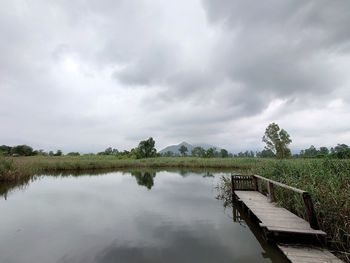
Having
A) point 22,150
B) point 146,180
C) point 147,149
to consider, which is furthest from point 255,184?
point 22,150

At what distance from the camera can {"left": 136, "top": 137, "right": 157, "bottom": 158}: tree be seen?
155 ft

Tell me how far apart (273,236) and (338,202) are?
1.57 meters

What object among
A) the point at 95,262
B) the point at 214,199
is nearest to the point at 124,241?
the point at 95,262

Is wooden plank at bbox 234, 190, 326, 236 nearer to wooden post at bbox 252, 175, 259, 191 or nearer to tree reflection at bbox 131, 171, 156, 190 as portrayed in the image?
wooden post at bbox 252, 175, 259, 191

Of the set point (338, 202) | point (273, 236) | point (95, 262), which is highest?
point (338, 202)

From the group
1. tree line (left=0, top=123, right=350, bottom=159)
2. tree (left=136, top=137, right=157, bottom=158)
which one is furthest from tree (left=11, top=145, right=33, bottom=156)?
tree (left=136, top=137, right=157, bottom=158)

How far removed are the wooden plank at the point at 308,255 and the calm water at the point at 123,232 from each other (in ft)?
1.37

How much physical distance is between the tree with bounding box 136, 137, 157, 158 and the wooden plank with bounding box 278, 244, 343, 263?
144ft

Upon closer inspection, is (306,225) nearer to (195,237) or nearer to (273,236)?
(273,236)

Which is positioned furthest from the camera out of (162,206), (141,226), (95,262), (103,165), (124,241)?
(103,165)

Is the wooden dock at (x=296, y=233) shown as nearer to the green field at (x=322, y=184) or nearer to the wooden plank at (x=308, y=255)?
the wooden plank at (x=308, y=255)

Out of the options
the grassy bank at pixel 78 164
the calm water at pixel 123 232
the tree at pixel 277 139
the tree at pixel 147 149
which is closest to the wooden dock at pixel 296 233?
the calm water at pixel 123 232

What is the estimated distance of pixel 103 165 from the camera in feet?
88.5

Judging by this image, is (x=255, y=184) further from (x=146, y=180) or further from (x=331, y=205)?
(x=146, y=180)
